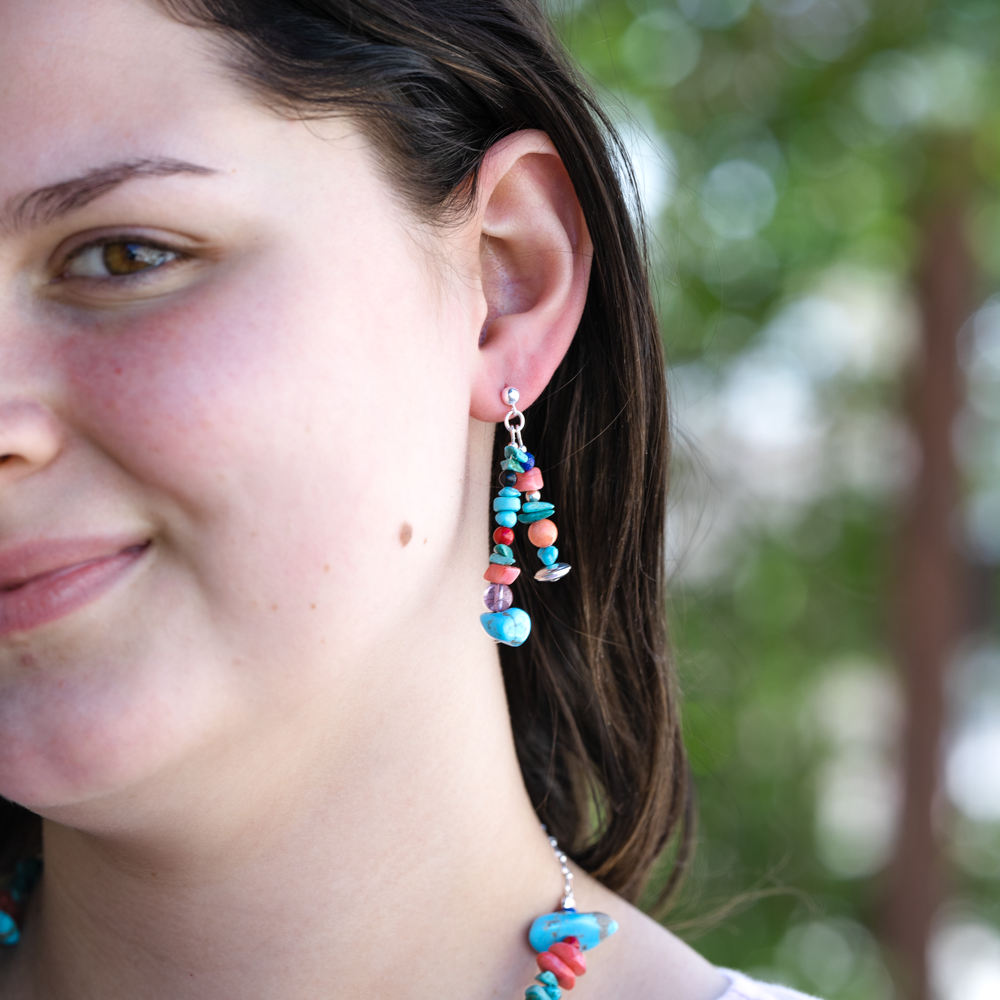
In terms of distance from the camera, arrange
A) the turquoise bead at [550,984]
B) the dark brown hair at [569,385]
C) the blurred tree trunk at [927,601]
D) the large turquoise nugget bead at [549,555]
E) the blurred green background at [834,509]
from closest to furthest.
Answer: the dark brown hair at [569,385] < the turquoise bead at [550,984] < the large turquoise nugget bead at [549,555] < the blurred green background at [834,509] < the blurred tree trunk at [927,601]

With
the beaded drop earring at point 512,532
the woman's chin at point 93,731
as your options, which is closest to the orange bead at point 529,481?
the beaded drop earring at point 512,532

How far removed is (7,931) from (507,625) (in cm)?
87

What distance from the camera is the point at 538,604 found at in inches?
67.3

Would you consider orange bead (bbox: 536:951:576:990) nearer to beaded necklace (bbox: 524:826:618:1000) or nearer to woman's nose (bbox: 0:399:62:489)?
beaded necklace (bbox: 524:826:618:1000)

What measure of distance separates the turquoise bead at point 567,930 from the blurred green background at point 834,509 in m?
2.00

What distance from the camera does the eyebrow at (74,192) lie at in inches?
41.0

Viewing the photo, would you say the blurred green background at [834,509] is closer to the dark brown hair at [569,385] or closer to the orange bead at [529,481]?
the dark brown hair at [569,385]

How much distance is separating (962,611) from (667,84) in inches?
89.0

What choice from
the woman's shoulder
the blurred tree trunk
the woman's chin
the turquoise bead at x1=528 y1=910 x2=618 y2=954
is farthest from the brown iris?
the blurred tree trunk

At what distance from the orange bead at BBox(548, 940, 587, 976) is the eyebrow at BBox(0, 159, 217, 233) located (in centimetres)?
105

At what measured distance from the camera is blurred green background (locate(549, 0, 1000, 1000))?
135 inches

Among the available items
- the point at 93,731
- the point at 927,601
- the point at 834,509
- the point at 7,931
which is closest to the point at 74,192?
the point at 93,731

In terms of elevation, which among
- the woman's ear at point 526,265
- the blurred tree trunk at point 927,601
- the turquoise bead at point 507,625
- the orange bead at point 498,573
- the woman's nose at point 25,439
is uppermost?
the woman's ear at point 526,265

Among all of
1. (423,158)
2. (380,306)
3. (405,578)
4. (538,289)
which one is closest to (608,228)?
(538,289)
